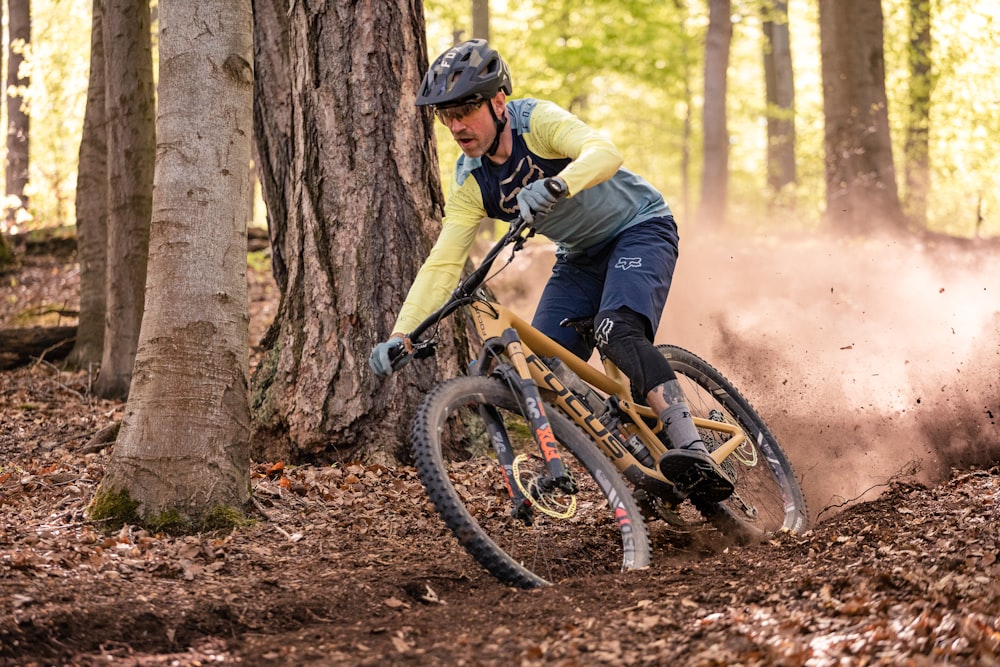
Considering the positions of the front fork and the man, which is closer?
the front fork

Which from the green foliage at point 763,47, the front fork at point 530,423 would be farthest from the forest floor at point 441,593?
the green foliage at point 763,47

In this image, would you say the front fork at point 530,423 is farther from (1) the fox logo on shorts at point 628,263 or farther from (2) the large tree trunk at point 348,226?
(2) the large tree trunk at point 348,226

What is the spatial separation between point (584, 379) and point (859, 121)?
43.0 ft

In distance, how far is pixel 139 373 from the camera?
493 centimetres

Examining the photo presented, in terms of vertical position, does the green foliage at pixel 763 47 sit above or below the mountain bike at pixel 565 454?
above

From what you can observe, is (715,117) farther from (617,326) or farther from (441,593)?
(441,593)

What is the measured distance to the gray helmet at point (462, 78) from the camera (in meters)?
4.31

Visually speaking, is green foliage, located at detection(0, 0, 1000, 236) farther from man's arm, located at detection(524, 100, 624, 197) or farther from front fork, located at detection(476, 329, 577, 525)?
front fork, located at detection(476, 329, 577, 525)

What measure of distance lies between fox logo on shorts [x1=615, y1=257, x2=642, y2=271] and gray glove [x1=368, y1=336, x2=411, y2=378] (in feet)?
4.02

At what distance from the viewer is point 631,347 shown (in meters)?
4.74

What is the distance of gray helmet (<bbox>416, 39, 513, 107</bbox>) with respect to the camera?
14.1ft

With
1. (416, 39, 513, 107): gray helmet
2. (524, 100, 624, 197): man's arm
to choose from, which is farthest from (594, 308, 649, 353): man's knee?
(416, 39, 513, 107): gray helmet

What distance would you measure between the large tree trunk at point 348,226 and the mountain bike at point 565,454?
3.58 ft

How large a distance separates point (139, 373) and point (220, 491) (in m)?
0.74
